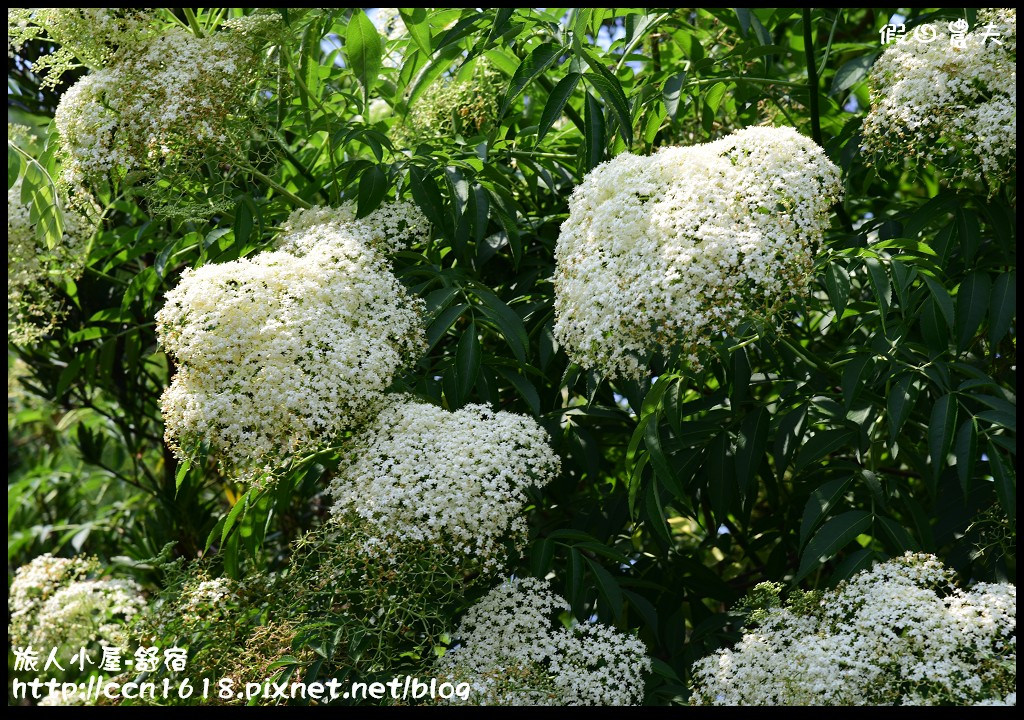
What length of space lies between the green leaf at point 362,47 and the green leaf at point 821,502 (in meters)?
2.03

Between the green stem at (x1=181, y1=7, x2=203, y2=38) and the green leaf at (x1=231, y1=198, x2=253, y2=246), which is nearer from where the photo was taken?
the green leaf at (x1=231, y1=198, x2=253, y2=246)

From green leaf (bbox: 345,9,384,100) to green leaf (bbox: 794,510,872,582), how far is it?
6.90 feet

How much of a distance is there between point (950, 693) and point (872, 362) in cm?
94

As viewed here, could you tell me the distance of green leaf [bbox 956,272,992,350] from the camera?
3.03 m

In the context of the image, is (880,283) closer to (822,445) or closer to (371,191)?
(822,445)

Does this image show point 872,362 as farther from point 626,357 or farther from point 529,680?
point 529,680

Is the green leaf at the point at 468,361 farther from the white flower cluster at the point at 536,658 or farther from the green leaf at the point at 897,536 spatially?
the green leaf at the point at 897,536

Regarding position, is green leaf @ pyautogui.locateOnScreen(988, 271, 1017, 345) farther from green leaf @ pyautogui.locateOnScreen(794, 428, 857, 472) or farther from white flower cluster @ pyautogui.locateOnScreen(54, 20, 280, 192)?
white flower cluster @ pyautogui.locateOnScreen(54, 20, 280, 192)

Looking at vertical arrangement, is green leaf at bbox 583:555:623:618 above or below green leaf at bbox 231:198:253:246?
below

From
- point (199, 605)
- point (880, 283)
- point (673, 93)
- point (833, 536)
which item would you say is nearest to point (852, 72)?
point (673, 93)

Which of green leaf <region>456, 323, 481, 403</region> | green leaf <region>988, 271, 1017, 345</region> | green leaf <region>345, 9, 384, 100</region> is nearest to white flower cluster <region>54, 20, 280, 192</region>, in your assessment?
green leaf <region>345, 9, 384, 100</region>

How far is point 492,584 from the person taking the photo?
3.25 meters

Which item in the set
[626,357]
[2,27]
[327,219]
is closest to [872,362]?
[626,357]

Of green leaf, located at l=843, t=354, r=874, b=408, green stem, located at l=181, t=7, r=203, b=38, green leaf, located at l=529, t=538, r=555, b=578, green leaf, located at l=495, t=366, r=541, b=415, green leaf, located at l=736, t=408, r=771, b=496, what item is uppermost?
green stem, located at l=181, t=7, r=203, b=38
